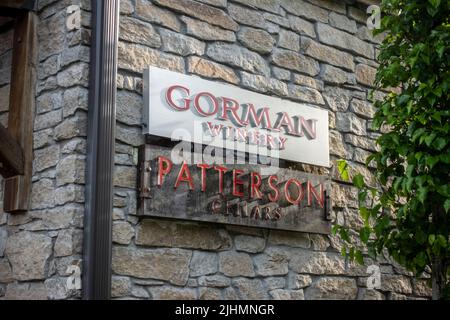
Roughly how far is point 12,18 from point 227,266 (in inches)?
79.0

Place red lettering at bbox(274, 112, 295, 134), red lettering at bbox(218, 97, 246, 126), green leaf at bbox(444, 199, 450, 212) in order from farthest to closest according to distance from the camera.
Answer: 1. red lettering at bbox(274, 112, 295, 134)
2. red lettering at bbox(218, 97, 246, 126)
3. green leaf at bbox(444, 199, 450, 212)

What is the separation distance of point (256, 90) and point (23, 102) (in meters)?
1.46

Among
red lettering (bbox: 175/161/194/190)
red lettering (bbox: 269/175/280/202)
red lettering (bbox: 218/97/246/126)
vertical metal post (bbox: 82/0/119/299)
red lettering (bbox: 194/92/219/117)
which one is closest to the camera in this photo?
vertical metal post (bbox: 82/0/119/299)

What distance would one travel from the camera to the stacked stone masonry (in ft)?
13.4

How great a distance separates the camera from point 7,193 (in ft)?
14.2

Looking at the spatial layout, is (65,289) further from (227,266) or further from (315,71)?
(315,71)

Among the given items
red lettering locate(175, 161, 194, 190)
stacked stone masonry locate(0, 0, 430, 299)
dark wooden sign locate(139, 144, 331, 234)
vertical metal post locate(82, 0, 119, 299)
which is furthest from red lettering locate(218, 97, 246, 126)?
vertical metal post locate(82, 0, 119, 299)

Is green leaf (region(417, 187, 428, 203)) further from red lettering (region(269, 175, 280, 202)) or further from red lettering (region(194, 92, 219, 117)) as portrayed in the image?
red lettering (region(194, 92, 219, 117))

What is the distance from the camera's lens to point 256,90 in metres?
4.84

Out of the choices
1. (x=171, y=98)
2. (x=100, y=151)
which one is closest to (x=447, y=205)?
(x=171, y=98)

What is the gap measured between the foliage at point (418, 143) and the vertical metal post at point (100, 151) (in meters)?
1.26

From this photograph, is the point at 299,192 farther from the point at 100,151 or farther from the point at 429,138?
the point at 100,151

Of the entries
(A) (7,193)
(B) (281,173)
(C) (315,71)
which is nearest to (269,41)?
(C) (315,71)

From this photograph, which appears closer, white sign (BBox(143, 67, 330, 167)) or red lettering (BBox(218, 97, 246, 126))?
white sign (BBox(143, 67, 330, 167))
